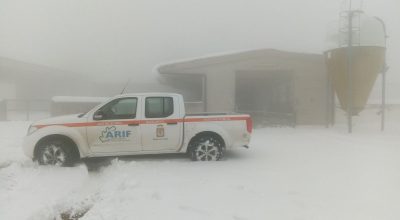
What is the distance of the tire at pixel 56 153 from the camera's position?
24.1 feet

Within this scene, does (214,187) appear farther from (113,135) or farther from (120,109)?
(120,109)

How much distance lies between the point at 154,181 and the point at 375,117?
60.6ft

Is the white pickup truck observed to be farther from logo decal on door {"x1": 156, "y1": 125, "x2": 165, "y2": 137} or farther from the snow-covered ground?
the snow-covered ground

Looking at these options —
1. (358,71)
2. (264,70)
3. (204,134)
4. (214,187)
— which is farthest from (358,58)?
(214,187)

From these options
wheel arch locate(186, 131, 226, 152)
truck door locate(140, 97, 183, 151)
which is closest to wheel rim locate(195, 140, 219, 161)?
wheel arch locate(186, 131, 226, 152)

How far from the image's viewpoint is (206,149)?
793 cm

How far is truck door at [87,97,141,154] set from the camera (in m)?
7.56

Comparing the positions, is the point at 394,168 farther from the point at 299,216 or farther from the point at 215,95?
the point at 215,95

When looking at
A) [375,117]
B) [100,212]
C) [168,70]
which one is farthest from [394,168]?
[375,117]

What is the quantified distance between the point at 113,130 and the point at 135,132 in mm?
501

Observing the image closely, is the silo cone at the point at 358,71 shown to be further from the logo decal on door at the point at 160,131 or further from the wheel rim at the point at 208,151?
the logo decal on door at the point at 160,131

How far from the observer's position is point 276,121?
55.8 feet

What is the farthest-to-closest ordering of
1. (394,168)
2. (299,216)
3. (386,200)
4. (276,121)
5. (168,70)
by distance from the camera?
1. (276,121)
2. (168,70)
3. (394,168)
4. (386,200)
5. (299,216)

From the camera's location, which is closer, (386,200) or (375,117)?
(386,200)
